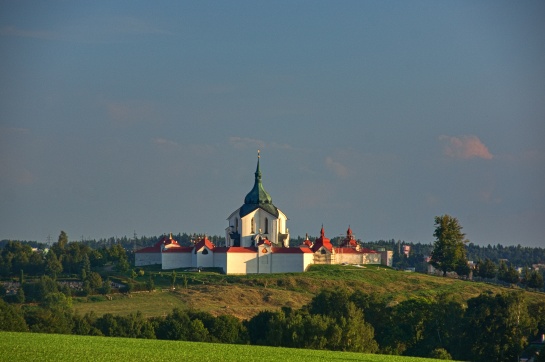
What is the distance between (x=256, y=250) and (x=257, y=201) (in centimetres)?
823

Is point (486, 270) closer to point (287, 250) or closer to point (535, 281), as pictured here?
point (535, 281)

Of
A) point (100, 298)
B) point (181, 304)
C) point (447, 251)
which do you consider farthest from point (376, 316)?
point (447, 251)

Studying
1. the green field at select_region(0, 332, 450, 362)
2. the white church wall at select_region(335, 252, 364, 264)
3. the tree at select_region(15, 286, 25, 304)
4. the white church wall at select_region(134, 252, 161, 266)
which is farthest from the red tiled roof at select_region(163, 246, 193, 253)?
the green field at select_region(0, 332, 450, 362)

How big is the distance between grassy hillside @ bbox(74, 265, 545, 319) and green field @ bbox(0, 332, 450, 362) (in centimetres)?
3464

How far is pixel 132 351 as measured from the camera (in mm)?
41469

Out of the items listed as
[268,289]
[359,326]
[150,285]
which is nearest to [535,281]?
[268,289]

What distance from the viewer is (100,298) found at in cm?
8856

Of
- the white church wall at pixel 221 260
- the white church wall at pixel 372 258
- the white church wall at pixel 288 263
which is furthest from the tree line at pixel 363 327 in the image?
the white church wall at pixel 372 258

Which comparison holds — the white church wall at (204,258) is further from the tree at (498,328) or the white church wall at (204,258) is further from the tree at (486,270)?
the tree at (498,328)

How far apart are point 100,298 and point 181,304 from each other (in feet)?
27.2

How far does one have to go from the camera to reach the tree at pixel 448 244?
10900cm

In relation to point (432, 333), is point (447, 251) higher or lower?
higher

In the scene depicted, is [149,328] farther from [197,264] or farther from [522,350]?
[197,264]

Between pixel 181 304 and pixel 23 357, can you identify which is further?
pixel 181 304
